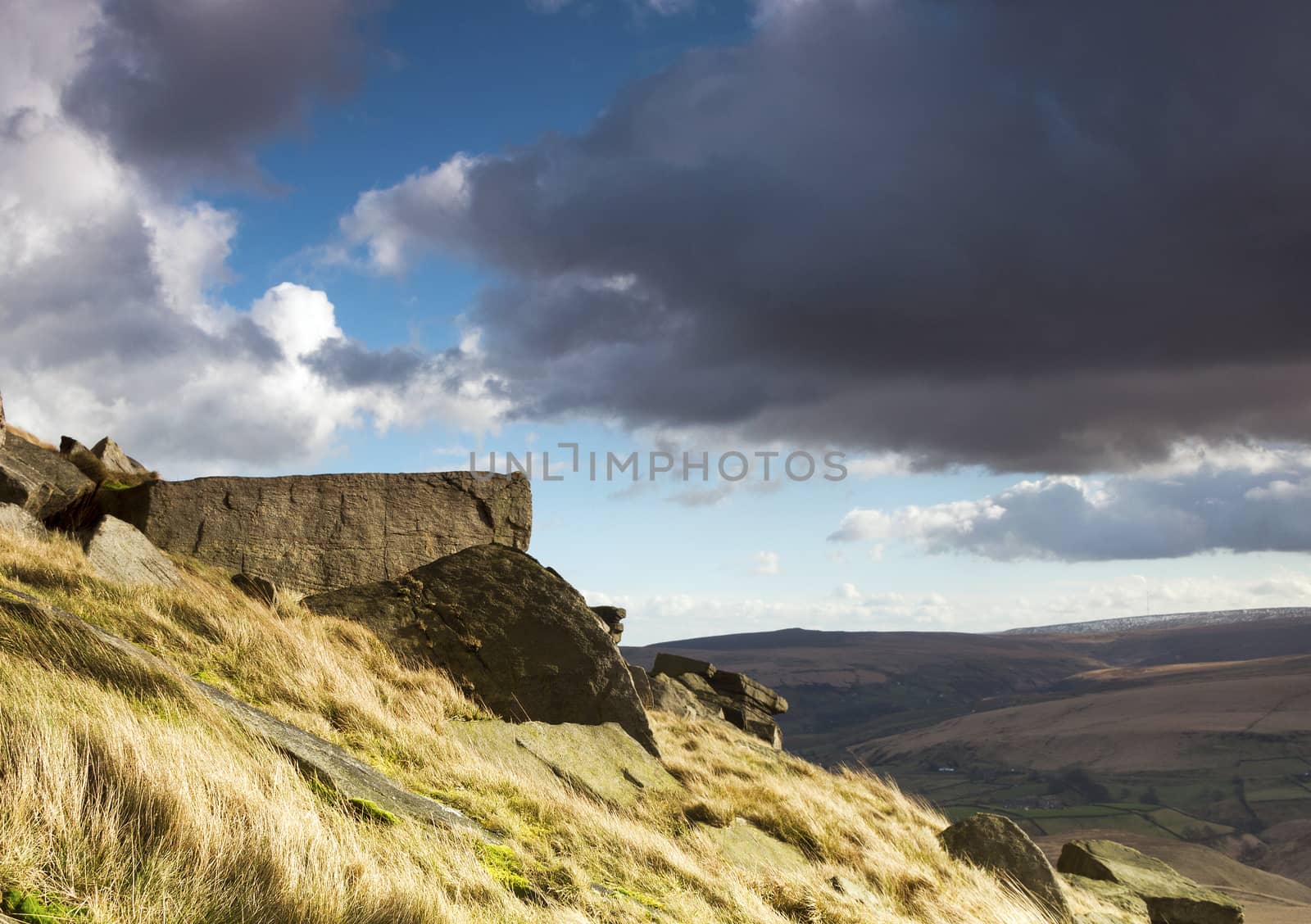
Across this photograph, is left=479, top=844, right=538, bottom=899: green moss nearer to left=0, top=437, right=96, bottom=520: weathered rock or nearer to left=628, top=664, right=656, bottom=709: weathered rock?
left=628, top=664, right=656, bottom=709: weathered rock

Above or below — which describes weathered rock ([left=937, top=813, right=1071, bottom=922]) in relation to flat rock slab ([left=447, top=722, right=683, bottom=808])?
below

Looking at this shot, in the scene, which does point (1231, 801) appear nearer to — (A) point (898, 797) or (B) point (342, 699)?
(A) point (898, 797)

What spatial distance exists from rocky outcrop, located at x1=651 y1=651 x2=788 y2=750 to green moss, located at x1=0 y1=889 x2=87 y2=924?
16.4 m

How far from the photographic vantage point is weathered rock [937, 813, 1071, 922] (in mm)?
9125

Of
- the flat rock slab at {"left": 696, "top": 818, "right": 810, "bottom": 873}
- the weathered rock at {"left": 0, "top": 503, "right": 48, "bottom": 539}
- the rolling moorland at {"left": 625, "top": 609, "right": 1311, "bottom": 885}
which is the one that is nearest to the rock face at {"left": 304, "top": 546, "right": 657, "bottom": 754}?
the flat rock slab at {"left": 696, "top": 818, "right": 810, "bottom": 873}

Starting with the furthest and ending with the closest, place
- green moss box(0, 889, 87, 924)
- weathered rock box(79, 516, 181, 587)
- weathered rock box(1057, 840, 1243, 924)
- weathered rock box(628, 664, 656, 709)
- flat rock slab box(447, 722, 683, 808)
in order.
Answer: weathered rock box(628, 664, 656, 709), weathered rock box(1057, 840, 1243, 924), weathered rock box(79, 516, 181, 587), flat rock slab box(447, 722, 683, 808), green moss box(0, 889, 87, 924)

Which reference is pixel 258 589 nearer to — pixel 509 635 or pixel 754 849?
pixel 509 635

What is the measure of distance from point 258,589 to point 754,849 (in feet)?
22.0

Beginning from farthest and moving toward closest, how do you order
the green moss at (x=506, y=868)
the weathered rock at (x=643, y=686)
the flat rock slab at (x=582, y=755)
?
1. the weathered rock at (x=643, y=686)
2. the flat rock slab at (x=582, y=755)
3. the green moss at (x=506, y=868)

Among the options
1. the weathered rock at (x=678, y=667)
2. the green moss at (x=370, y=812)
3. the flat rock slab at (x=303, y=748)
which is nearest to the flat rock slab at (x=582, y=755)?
the flat rock slab at (x=303, y=748)

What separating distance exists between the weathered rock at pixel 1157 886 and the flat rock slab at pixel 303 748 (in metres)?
11.2

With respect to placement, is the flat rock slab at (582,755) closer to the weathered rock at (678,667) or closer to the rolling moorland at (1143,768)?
the weathered rock at (678,667)

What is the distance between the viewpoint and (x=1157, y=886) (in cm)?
1288

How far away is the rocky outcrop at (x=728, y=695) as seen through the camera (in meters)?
21.4
